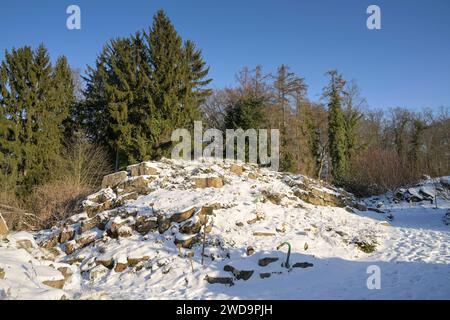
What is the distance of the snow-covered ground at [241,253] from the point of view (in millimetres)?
6438

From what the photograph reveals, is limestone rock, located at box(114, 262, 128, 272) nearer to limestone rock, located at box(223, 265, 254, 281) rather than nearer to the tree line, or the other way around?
limestone rock, located at box(223, 265, 254, 281)

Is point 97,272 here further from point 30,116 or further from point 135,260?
point 30,116

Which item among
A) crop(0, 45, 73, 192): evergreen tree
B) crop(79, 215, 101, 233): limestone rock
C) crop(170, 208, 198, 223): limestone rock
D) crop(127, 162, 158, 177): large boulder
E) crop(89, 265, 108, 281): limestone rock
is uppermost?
crop(0, 45, 73, 192): evergreen tree

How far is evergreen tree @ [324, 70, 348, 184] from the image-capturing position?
94.0ft

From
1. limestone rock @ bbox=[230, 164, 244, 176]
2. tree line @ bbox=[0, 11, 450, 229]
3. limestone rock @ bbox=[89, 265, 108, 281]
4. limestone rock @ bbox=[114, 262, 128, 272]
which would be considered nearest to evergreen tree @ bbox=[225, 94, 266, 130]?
tree line @ bbox=[0, 11, 450, 229]

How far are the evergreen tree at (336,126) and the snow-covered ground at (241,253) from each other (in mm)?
15405

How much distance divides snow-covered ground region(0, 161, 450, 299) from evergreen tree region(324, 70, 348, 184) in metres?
15.4

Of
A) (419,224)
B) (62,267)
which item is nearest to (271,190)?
(419,224)

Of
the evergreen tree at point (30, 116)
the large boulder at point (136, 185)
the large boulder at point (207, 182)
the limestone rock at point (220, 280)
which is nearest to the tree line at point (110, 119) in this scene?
the evergreen tree at point (30, 116)

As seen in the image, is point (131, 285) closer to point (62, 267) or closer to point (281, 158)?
point (62, 267)

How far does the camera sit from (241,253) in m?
8.46

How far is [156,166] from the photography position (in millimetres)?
13656

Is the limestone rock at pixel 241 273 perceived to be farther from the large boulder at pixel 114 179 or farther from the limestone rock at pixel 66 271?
the large boulder at pixel 114 179

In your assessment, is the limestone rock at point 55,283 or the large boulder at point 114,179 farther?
the large boulder at point 114,179
